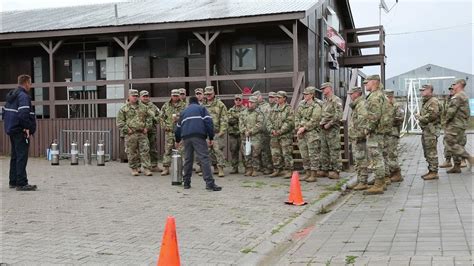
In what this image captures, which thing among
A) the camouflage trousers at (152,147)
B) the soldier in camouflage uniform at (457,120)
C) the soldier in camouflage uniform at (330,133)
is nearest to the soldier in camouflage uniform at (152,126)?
the camouflage trousers at (152,147)

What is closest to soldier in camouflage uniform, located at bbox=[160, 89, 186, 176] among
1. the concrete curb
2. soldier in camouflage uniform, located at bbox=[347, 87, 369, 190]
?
soldier in camouflage uniform, located at bbox=[347, 87, 369, 190]

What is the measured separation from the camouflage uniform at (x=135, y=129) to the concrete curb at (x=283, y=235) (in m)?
4.82

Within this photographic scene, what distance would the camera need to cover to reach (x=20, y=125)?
9359mm

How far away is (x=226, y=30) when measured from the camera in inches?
620

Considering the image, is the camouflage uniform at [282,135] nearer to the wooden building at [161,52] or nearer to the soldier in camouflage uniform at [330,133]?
the soldier in camouflage uniform at [330,133]

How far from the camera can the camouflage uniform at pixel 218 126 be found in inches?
475

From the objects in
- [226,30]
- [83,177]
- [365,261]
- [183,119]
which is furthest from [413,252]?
[226,30]

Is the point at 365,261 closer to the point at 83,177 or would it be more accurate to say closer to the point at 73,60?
the point at 83,177

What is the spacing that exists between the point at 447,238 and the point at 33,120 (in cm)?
729

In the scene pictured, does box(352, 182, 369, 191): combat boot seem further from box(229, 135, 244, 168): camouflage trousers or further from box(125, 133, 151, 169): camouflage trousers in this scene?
box(125, 133, 151, 169): camouflage trousers

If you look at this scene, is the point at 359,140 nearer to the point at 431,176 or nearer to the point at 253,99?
the point at 431,176

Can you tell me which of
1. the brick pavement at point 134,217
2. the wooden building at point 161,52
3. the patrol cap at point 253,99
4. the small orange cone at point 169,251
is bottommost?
the brick pavement at point 134,217

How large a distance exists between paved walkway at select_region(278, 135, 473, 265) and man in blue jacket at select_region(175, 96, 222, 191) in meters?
2.67

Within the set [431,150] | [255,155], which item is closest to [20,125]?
[255,155]
